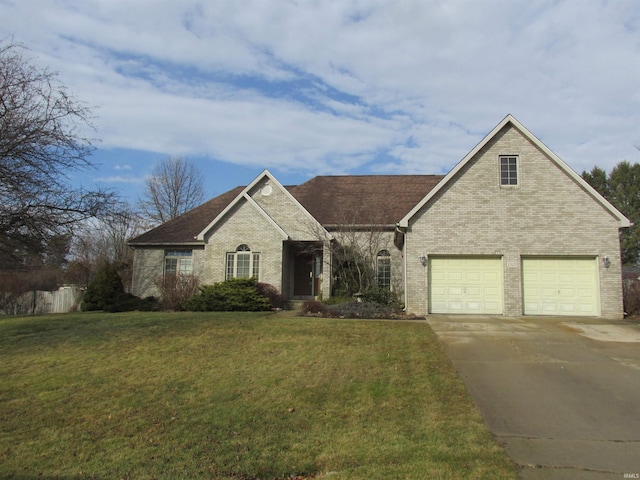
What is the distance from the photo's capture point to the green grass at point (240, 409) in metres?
5.12

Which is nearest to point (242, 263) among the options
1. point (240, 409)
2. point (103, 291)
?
point (103, 291)

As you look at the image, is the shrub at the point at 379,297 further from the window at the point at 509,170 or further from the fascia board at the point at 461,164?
the window at the point at 509,170

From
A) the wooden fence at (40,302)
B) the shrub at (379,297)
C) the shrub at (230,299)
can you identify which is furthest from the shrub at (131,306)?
the shrub at (379,297)

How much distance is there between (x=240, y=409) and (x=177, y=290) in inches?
559

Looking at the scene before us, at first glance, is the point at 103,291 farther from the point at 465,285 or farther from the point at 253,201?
the point at 465,285

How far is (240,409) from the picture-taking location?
6887 mm

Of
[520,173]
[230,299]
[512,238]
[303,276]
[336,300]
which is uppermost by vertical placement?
[520,173]

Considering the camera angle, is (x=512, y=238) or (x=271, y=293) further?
(x=271, y=293)

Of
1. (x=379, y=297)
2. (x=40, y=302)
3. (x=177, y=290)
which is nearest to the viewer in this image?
(x=379, y=297)

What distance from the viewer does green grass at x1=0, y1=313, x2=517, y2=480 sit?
5117 millimetres

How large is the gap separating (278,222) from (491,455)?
58.8 ft

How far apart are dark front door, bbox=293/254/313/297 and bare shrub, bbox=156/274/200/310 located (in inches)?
195

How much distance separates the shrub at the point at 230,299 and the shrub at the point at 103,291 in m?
4.09

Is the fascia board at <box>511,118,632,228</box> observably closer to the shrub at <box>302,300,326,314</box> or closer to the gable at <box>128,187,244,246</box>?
the shrub at <box>302,300,326,314</box>
